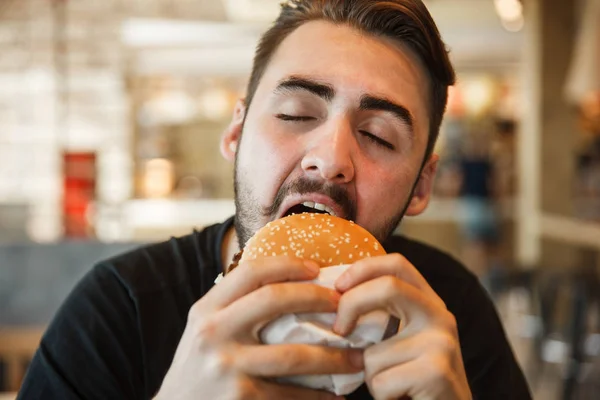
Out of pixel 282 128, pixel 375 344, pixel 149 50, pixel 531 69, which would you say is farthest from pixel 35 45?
pixel 375 344

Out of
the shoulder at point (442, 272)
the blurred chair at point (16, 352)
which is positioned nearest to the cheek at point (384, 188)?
the shoulder at point (442, 272)

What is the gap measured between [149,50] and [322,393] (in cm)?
988

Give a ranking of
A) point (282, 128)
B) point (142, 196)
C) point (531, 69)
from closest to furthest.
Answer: point (282, 128) < point (531, 69) < point (142, 196)

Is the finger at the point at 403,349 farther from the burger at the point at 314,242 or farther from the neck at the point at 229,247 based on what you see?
the neck at the point at 229,247

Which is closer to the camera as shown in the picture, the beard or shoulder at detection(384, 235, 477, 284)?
the beard

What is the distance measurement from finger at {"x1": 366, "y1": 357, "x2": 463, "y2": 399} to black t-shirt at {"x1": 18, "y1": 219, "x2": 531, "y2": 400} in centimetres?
39

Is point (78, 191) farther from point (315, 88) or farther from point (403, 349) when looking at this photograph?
point (403, 349)

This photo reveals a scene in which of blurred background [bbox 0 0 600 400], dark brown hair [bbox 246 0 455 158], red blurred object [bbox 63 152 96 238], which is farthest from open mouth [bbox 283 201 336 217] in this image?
red blurred object [bbox 63 152 96 238]

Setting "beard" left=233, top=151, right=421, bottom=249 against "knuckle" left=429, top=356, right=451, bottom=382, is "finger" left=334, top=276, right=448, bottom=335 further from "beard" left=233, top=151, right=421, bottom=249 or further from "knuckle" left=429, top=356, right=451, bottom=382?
"beard" left=233, top=151, right=421, bottom=249

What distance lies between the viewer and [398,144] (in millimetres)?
1238

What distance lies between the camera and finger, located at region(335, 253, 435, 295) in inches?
33.6

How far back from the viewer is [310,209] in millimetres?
1193

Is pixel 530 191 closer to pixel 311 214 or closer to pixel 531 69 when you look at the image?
pixel 531 69

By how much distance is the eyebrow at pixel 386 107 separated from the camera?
46.3 inches
